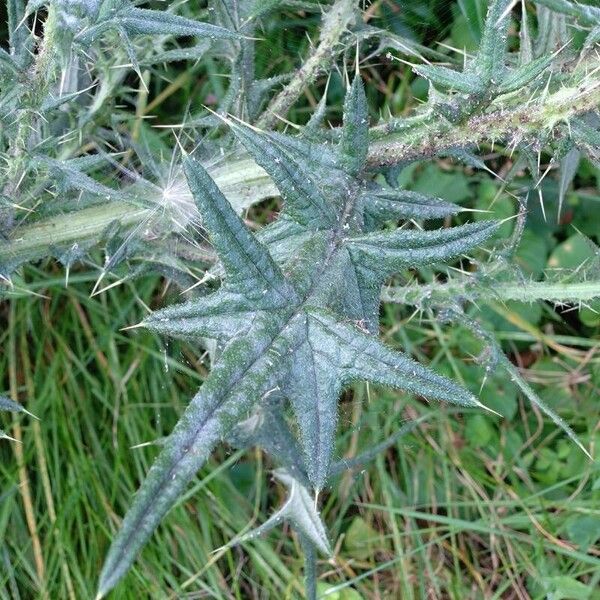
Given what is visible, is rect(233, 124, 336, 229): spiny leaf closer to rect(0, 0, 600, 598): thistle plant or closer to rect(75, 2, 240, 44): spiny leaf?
rect(0, 0, 600, 598): thistle plant

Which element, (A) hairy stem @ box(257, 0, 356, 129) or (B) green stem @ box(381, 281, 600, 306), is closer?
(B) green stem @ box(381, 281, 600, 306)

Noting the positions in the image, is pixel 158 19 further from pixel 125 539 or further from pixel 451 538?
pixel 451 538

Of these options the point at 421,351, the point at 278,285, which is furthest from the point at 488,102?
the point at 421,351

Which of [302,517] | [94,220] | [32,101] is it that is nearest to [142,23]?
[32,101]

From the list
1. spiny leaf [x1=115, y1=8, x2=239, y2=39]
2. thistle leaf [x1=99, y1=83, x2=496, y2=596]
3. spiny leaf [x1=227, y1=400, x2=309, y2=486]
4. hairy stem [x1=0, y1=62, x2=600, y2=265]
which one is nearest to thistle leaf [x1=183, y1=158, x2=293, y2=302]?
thistle leaf [x1=99, y1=83, x2=496, y2=596]

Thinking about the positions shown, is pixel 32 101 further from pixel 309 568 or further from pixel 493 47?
pixel 309 568

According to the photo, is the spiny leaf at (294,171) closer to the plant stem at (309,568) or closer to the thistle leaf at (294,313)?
the thistle leaf at (294,313)

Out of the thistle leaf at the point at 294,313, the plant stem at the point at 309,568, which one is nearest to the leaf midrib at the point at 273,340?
the thistle leaf at the point at 294,313
